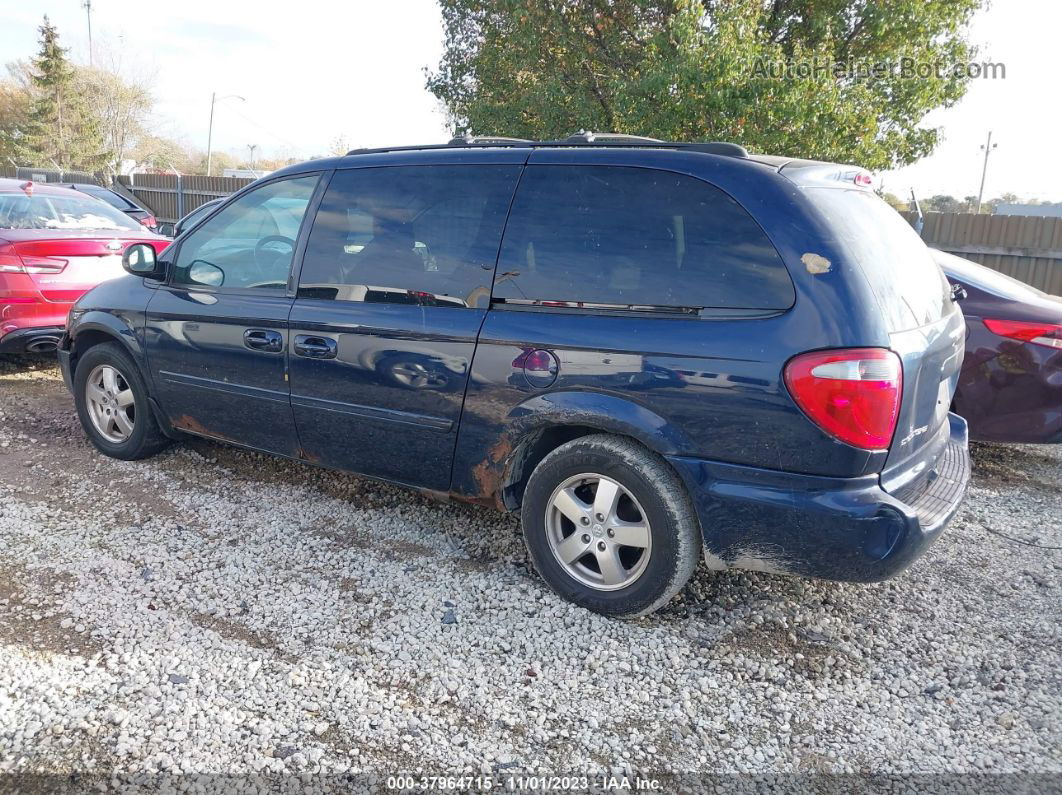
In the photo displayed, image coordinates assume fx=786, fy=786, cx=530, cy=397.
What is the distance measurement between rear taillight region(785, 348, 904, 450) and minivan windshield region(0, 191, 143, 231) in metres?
6.62

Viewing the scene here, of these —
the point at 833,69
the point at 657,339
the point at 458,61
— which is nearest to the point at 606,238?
the point at 657,339

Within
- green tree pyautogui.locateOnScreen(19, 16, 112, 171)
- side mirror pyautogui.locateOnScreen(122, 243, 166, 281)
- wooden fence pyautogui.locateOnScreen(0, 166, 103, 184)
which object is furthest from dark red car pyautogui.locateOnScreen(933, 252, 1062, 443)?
green tree pyautogui.locateOnScreen(19, 16, 112, 171)

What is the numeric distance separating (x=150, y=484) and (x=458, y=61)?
39.9 feet

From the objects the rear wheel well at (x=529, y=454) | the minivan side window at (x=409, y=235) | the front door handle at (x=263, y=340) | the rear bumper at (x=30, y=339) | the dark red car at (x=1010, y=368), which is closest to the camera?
the rear wheel well at (x=529, y=454)

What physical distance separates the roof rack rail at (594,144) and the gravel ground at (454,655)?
1.87 metres

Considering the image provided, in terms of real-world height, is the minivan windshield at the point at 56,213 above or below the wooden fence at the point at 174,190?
below

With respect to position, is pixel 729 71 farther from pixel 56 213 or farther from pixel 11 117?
pixel 11 117

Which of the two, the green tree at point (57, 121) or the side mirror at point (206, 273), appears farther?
the green tree at point (57, 121)

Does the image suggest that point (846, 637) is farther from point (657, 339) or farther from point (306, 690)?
point (306, 690)

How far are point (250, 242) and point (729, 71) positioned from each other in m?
6.90

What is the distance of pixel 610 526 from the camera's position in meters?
3.12

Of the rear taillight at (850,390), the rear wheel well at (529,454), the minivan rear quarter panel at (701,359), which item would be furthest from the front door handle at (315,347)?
the rear taillight at (850,390)

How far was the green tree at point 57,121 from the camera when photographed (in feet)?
157

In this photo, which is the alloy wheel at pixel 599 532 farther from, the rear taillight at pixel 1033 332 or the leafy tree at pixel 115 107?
the leafy tree at pixel 115 107
